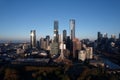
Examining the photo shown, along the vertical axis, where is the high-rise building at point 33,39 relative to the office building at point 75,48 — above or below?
above

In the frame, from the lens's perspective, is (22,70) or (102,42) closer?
(22,70)

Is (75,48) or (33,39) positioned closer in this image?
(75,48)

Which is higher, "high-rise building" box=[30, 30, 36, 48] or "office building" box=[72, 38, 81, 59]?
"high-rise building" box=[30, 30, 36, 48]

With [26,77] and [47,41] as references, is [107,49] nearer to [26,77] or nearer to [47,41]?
[47,41]

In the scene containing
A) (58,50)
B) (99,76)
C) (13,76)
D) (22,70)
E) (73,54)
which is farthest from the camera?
(58,50)

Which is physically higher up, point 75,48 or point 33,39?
point 33,39

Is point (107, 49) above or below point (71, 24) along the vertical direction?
below

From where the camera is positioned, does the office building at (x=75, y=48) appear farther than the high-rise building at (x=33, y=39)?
No

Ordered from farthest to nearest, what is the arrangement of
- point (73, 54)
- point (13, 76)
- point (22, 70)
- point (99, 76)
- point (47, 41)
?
point (47, 41), point (73, 54), point (22, 70), point (99, 76), point (13, 76)

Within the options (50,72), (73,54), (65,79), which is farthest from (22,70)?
(73,54)

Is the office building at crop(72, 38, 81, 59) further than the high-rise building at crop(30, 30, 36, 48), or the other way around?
the high-rise building at crop(30, 30, 36, 48)

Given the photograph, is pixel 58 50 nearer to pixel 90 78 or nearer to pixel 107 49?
pixel 107 49
